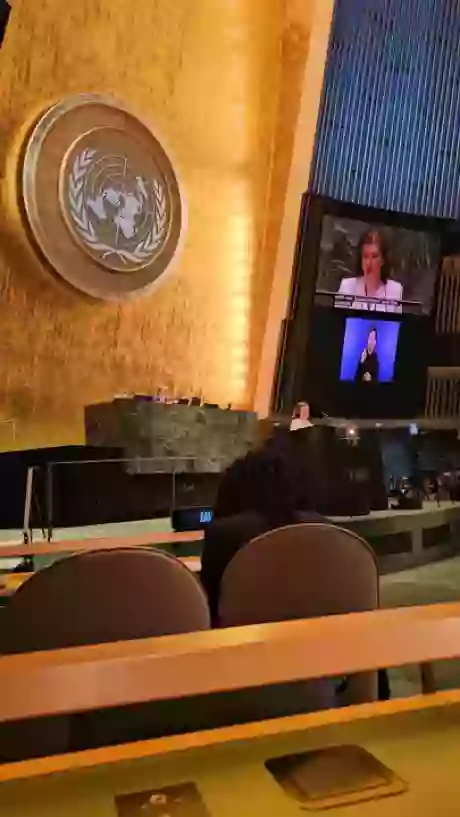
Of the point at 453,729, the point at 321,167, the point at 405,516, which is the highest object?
the point at 321,167

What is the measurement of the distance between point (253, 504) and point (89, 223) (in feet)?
17.2

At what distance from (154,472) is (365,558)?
16.5 feet

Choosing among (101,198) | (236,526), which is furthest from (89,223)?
(236,526)

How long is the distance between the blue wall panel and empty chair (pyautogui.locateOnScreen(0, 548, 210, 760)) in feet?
23.4

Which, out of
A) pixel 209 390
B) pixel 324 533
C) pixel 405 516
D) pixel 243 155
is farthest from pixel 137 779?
pixel 243 155

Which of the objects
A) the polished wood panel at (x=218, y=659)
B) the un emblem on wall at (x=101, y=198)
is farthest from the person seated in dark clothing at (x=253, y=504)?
the un emblem on wall at (x=101, y=198)

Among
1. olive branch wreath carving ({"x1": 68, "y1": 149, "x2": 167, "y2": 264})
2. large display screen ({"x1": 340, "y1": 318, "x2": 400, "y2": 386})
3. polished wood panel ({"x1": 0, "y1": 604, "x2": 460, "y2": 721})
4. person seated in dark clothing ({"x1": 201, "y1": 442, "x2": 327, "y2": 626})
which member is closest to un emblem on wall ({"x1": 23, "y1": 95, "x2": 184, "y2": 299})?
olive branch wreath carving ({"x1": 68, "y1": 149, "x2": 167, "y2": 264})

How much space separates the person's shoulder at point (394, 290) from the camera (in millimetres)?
9031

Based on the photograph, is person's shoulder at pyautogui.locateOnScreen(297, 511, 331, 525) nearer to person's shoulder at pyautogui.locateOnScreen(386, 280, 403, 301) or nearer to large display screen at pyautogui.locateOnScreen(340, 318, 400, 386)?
large display screen at pyautogui.locateOnScreen(340, 318, 400, 386)

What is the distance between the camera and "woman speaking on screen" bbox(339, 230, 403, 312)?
873 cm

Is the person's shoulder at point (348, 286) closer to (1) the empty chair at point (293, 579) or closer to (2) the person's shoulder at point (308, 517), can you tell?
(2) the person's shoulder at point (308, 517)

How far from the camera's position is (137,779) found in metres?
1.19

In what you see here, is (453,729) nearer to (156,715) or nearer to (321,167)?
(156,715)

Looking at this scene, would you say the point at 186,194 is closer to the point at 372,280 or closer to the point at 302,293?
the point at 302,293
